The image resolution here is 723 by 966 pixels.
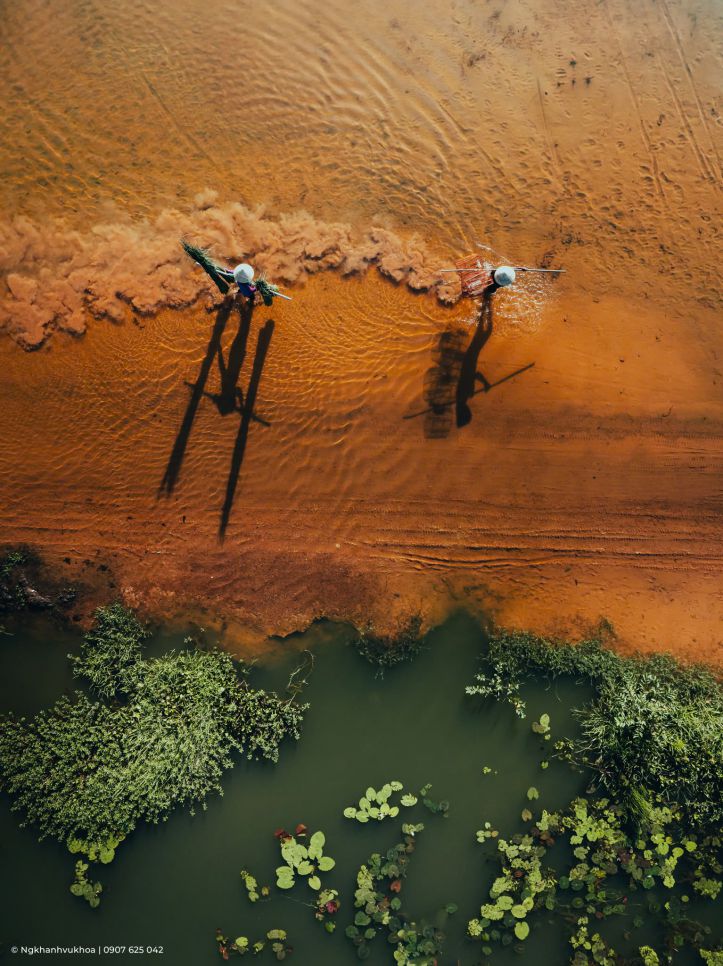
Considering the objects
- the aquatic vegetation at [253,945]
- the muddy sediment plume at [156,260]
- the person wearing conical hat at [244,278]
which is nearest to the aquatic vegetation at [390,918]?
the aquatic vegetation at [253,945]

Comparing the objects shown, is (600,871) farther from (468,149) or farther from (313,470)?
(468,149)

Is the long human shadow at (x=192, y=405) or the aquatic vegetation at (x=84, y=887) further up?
the long human shadow at (x=192, y=405)

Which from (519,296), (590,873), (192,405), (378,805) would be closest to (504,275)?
(519,296)

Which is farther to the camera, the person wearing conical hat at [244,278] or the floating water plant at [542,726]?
the floating water plant at [542,726]

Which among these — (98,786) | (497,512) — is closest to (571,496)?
(497,512)

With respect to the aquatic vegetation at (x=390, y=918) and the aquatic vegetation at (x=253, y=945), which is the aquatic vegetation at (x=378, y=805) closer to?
the aquatic vegetation at (x=390, y=918)

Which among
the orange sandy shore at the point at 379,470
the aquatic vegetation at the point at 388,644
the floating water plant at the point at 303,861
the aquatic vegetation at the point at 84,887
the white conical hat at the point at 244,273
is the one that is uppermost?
the white conical hat at the point at 244,273
